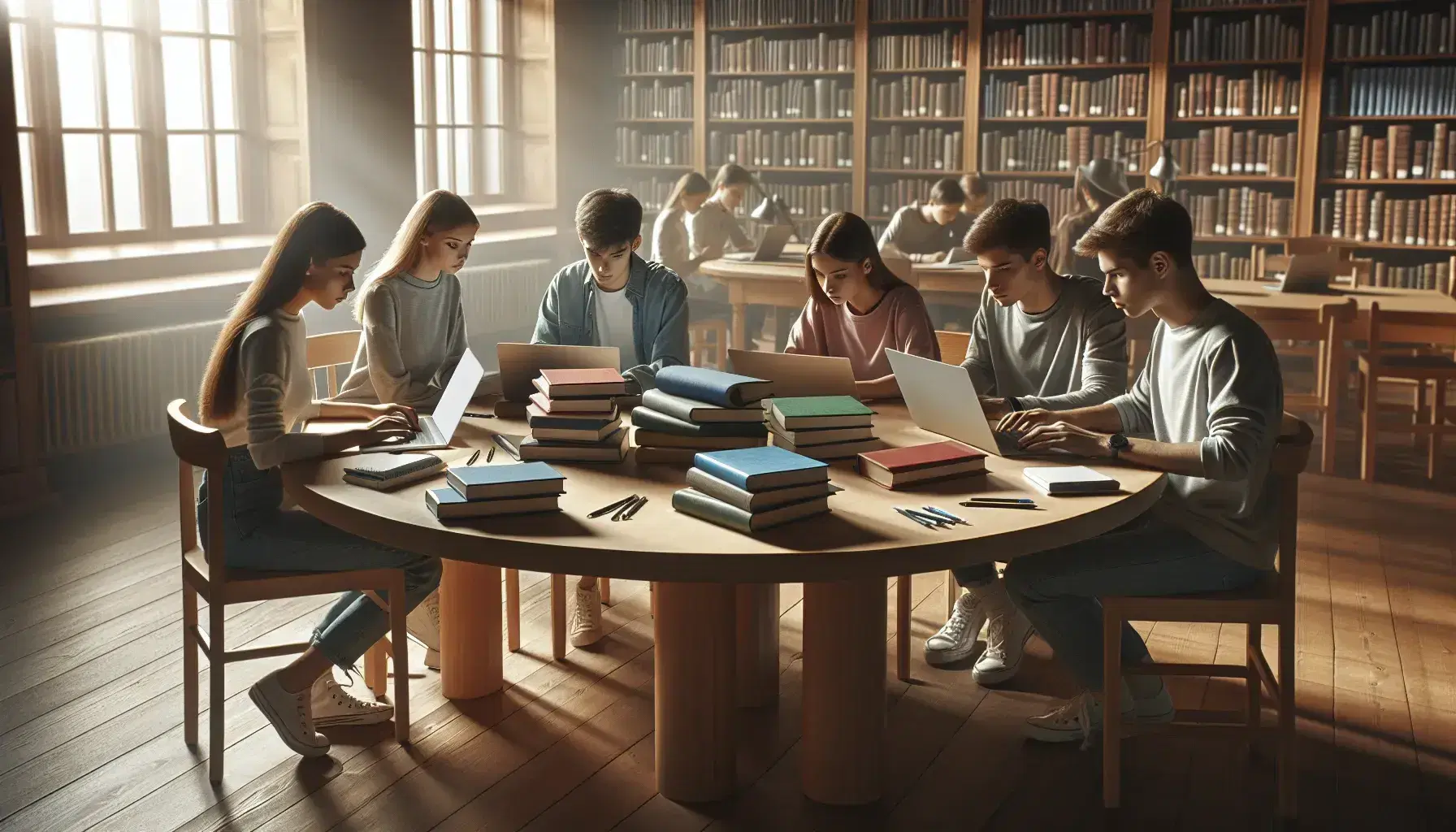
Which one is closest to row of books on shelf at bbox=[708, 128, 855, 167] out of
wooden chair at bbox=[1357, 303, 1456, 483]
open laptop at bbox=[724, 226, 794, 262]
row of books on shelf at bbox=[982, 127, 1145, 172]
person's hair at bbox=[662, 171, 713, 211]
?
row of books on shelf at bbox=[982, 127, 1145, 172]

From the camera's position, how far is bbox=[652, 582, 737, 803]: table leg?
7.60 ft

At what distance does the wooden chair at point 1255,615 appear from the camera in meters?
2.25

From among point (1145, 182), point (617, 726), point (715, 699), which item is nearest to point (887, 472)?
point (715, 699)

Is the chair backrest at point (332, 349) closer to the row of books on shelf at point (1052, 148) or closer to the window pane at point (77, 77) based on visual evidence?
the window pane at point (77, 77)

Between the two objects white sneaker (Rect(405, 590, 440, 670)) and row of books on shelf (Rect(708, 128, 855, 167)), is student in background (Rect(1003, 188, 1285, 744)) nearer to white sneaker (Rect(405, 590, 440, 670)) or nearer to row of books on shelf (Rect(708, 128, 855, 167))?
white sneaker (Rect(405, 590, 440, 670))

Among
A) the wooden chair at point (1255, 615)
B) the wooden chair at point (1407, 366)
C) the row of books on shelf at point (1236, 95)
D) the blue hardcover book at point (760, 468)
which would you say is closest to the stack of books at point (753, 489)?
the blue hardcover book at point (760, 468)

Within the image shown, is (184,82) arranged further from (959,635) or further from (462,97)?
(959,635)

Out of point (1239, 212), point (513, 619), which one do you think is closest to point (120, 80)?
point (513, 619)

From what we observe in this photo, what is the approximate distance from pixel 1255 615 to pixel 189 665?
2027mm

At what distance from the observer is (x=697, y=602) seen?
231cm

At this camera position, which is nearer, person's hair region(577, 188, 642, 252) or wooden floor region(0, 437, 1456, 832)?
wooden floor region(0, 437, 1456, 832)

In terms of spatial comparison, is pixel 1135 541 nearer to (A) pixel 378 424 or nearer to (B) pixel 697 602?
(B) pixel 697 602

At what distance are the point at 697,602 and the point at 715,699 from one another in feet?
0.63

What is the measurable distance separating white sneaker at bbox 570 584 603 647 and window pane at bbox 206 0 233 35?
384cm
